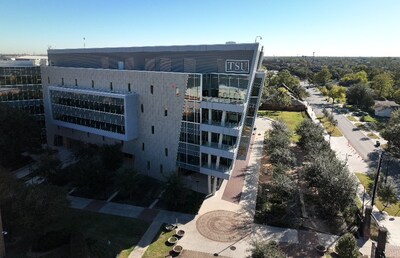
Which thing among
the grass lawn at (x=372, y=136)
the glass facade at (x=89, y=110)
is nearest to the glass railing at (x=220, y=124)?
the glass facade at (x=89, y=110)

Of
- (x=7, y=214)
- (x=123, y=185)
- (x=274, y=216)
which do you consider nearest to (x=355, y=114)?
(x=274, y=216)

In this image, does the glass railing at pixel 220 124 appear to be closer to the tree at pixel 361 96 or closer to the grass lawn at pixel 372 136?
the grass lawn at pixel 372 136

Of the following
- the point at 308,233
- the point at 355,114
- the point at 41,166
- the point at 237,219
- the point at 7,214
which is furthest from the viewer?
the point at 355,114

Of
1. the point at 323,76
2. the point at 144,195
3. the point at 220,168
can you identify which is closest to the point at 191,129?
the point at 220,168

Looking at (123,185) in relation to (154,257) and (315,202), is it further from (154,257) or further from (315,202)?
(315,202)

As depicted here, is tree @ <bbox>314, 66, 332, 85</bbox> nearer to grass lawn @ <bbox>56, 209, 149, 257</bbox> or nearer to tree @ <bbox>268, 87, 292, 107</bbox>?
tree @ <bbox>268, 87, 292, 107</bbox>

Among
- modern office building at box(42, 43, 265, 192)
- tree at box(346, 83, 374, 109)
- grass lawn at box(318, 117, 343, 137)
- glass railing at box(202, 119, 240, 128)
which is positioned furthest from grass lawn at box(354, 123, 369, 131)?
glass railing at box(202, 119, 240, 128)

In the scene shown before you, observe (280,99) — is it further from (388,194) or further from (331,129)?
(388,194)
